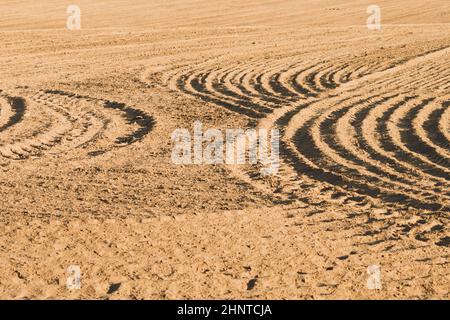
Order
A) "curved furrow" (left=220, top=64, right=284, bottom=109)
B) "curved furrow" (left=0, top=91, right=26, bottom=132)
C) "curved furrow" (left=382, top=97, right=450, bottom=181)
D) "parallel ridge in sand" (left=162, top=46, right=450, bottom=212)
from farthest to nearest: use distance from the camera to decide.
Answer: "curved furrow" (left=220, top=64, right=284, bottom=109) < "curved furrow" (left=0, top=91, right=26, bottom=132) < "curved furrow" (left=382, top=97, right=450, bottom=181) < "parallel ridge in sand" (left=162, top=46, right=450, bottom=212)

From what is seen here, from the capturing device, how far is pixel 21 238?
22.6 ft

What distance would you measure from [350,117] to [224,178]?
3.27 metres

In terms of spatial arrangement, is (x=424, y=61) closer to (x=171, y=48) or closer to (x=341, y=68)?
(x=341, y=68)

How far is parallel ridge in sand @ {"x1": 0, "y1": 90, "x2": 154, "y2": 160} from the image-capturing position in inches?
388

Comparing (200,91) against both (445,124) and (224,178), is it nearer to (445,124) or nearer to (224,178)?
(445,124)

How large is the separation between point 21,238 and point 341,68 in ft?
33.2

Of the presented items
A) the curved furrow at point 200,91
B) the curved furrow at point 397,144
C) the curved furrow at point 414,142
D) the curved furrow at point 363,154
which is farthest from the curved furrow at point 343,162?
the curved furrow at point 200,91

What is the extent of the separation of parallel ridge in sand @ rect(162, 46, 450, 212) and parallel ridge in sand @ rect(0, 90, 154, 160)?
160 centimetres

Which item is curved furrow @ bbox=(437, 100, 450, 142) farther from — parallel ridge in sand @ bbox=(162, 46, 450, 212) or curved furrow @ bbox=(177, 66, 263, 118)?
curved furrow @ bbox=(177, 66, 263, 118)

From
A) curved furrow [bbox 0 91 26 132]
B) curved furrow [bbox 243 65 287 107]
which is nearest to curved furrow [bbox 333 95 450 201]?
curved furrow [bbox 243 65 287 107]

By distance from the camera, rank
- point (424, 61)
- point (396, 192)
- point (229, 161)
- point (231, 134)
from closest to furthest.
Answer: point (396, 192), point (229, 161), point (231, 134), point (424, 61)

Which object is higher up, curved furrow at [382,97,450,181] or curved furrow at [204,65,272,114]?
curved furrow at [204,65,272,114]

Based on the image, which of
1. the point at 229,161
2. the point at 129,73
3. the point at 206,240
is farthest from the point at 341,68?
the point at 206,240

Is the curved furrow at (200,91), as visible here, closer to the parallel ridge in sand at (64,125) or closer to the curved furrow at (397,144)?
the parallel ridge in sand at (64,125)
